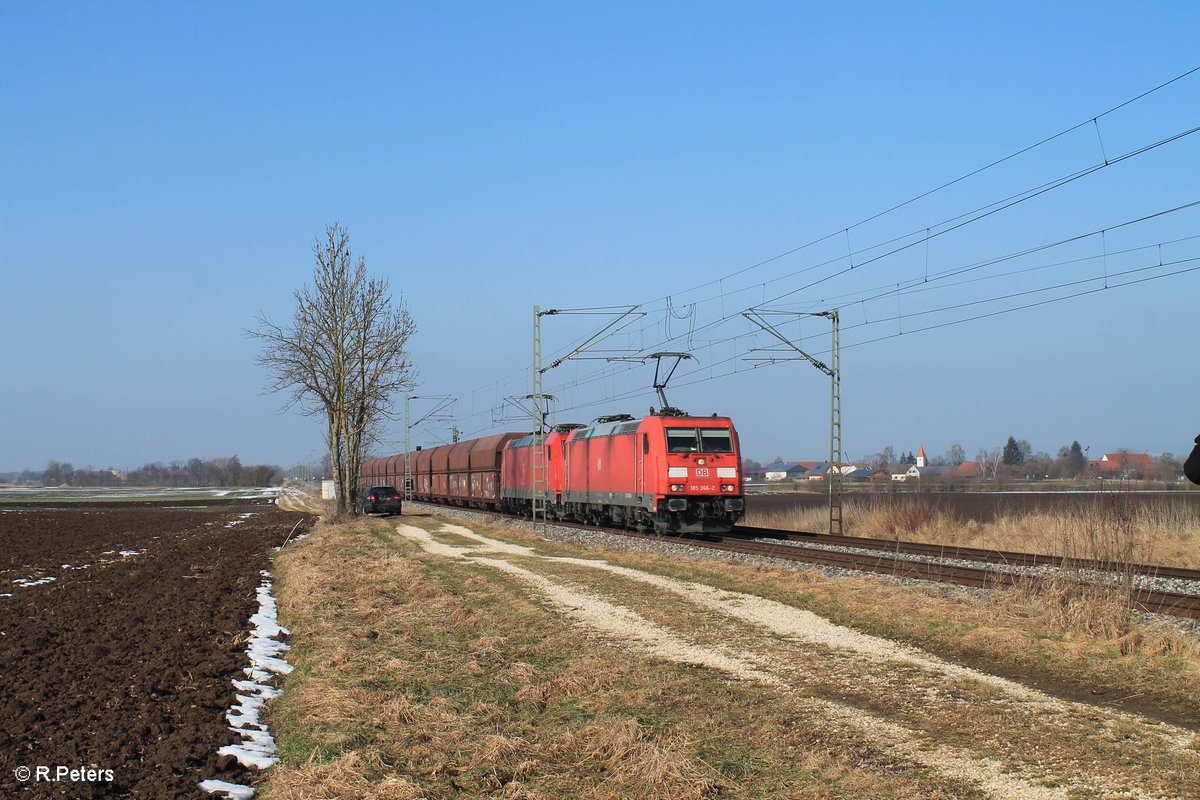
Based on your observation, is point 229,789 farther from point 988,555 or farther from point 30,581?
point 30,581

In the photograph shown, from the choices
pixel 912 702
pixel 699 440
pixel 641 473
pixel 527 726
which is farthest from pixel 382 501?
pixel 912 702

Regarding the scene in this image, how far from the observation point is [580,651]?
39.9ft

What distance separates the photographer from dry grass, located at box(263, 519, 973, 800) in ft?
23.5

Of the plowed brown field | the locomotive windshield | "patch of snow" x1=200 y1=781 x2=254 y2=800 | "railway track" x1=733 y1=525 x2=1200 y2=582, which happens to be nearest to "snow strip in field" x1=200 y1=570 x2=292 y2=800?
"patch of snow" x1=200 y1=781 x2=254 y2=800

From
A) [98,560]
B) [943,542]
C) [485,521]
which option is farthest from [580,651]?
[485,521]

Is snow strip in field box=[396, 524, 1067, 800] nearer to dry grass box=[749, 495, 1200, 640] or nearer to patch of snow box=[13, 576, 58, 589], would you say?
dry grass box=[749, 495, 1200, 640]

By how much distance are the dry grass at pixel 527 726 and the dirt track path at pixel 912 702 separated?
1.50ft

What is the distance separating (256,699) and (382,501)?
4321 cm

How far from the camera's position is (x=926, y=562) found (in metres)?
20.8

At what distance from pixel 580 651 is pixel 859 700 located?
3690mm

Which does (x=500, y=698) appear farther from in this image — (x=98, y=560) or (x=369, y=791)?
(x=98, y=560)

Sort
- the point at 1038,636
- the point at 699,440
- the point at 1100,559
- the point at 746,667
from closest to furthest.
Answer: the point at 746,667
the point at 1038,636
the point at 1100,559
the point at 699,440

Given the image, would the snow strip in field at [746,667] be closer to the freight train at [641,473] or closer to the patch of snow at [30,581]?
the freight train at [641,473]

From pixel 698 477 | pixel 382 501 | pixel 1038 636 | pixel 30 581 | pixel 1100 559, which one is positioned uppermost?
pixel 698 477
